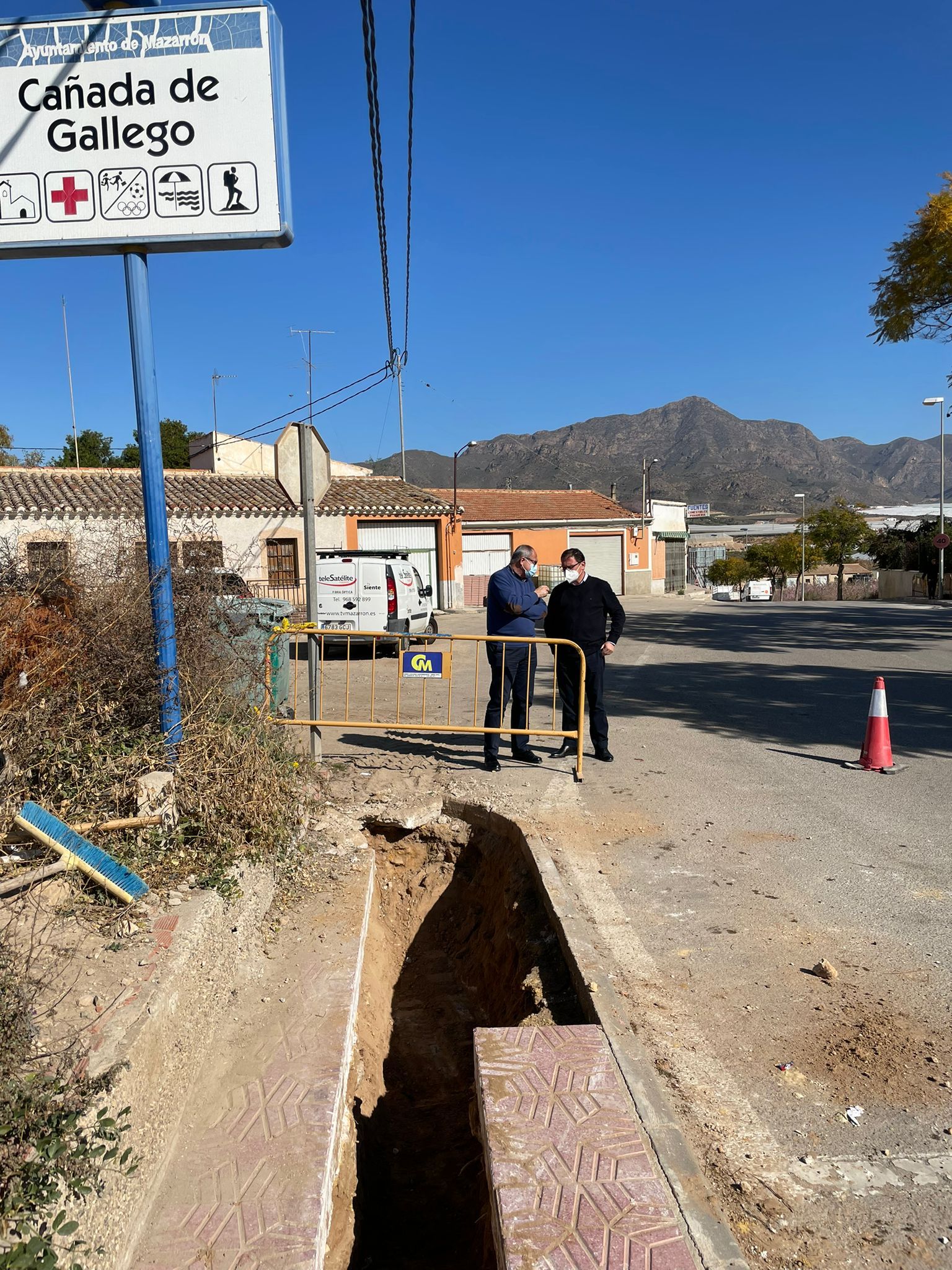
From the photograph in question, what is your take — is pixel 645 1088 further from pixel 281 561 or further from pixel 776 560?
pixel 776 560

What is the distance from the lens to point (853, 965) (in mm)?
4176

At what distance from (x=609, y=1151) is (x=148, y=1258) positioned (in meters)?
1.45

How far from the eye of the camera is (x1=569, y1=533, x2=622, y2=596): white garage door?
3888 cm

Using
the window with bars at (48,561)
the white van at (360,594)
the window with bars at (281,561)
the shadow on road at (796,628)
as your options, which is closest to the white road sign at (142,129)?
the window with bars at (48,561)

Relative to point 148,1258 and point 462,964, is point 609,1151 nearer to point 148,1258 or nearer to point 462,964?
point 148,1258

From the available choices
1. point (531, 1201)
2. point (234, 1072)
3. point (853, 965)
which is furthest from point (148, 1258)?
point (853, 965)

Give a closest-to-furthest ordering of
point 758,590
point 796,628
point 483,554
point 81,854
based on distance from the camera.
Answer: point 81,854
point 796,628
point 483,554
point 758,590

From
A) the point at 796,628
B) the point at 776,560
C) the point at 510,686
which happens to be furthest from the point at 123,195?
the point at 776,560

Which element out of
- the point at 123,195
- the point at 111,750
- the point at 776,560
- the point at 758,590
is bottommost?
the point at 758,590

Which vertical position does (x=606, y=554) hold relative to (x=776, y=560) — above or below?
above

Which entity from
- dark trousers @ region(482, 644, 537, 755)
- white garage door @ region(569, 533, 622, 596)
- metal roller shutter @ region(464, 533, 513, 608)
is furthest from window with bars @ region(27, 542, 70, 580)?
white garage door @ region(569, 533, 622, 596)

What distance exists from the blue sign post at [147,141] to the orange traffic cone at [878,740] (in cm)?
571

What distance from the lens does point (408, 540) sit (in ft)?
96.4

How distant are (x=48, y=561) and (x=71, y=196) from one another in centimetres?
228
